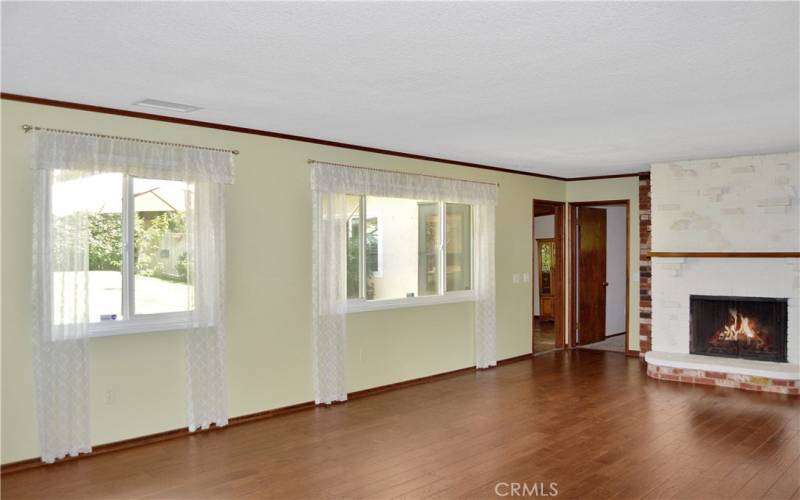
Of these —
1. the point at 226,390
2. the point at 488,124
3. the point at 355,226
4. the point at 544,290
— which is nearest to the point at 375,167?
the point at 355,226

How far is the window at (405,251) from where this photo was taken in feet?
21.1

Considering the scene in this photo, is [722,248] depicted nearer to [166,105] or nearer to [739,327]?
[739,327]

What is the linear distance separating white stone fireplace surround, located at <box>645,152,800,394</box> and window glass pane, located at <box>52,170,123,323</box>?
18.7 ft

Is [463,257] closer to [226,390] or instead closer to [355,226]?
[355,226]

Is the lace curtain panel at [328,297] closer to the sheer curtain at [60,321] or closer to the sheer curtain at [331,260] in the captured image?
the sheer curtain at [331,260]

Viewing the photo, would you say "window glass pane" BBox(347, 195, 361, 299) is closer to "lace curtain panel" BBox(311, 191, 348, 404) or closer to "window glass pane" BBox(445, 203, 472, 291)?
"lace curtain panel" BBox(311, 191, 348, 404)

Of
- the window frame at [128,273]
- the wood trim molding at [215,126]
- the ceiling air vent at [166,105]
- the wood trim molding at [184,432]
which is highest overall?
the ceiling air vent at [166,105]

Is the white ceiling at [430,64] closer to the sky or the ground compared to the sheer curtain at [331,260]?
closer to the sky

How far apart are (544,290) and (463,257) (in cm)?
526

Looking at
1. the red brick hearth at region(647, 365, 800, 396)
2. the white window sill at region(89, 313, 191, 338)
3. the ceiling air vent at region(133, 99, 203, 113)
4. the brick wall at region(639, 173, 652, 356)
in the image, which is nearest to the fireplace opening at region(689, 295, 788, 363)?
the red brick hearth at region(647, 365, 800, 396)

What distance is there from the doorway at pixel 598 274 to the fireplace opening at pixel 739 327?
145 cm

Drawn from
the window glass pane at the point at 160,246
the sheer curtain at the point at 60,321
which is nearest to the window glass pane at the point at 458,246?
the window glass pane at the point at 160,246

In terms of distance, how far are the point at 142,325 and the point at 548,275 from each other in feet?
29.9

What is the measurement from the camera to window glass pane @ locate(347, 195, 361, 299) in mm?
6336
